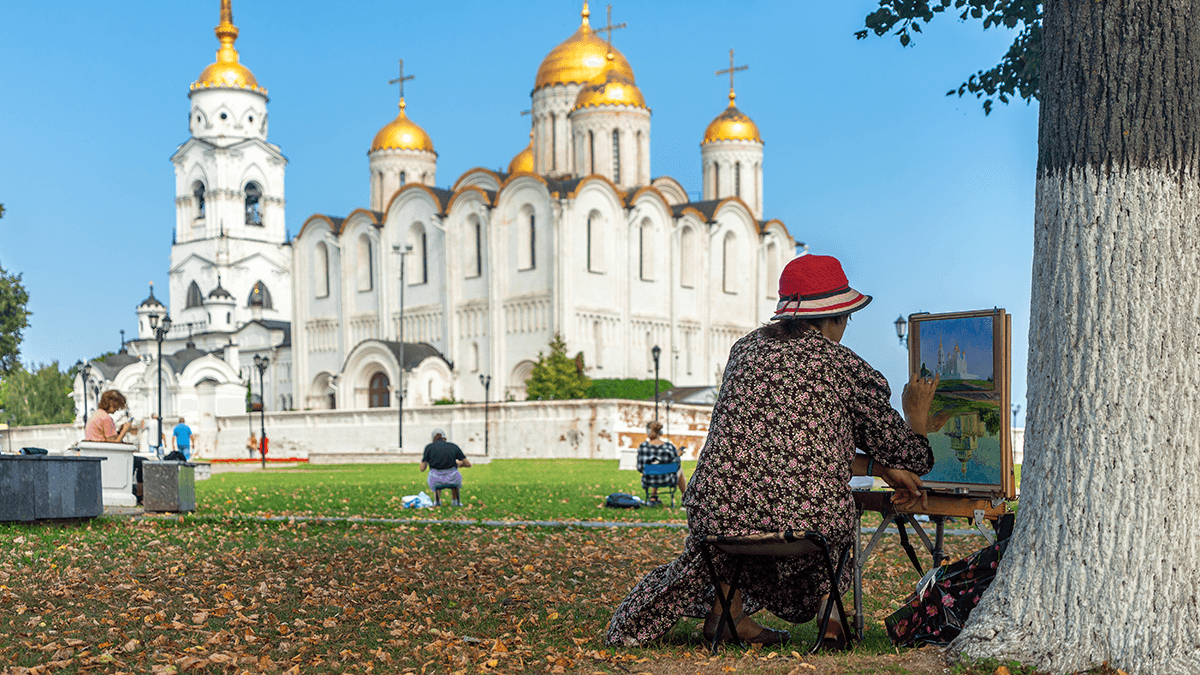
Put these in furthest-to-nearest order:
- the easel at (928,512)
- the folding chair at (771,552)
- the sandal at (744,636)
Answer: the sandal at (744,636)
the easel at (928,512)
the folding chair at (771,552)

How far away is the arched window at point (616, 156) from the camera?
62.2 m

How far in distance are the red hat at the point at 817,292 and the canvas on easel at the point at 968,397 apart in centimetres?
47

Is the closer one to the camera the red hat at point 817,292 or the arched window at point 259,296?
the red hat at point 817,292

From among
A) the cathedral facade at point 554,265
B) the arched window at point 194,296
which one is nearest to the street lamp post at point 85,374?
the arched window at point 194,296

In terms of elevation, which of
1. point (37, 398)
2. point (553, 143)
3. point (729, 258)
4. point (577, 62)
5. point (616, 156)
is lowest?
point (37, 398)

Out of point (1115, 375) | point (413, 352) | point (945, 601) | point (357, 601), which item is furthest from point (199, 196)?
point (1115, 375)

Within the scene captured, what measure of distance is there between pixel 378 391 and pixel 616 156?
17.0m

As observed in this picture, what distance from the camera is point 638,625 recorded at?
5180mm

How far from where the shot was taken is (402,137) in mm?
73688

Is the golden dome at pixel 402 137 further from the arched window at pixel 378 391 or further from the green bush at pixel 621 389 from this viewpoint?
the green bush at pixel 621 389

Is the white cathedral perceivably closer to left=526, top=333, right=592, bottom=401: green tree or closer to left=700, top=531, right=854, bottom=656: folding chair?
left=526, top=333, right=592, bottom=401: green tree

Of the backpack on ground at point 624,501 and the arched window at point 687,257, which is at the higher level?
the arched window at point 687,257

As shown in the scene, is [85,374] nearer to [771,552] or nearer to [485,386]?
[485,386]

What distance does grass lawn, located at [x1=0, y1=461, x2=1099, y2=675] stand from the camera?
509 centimetres
